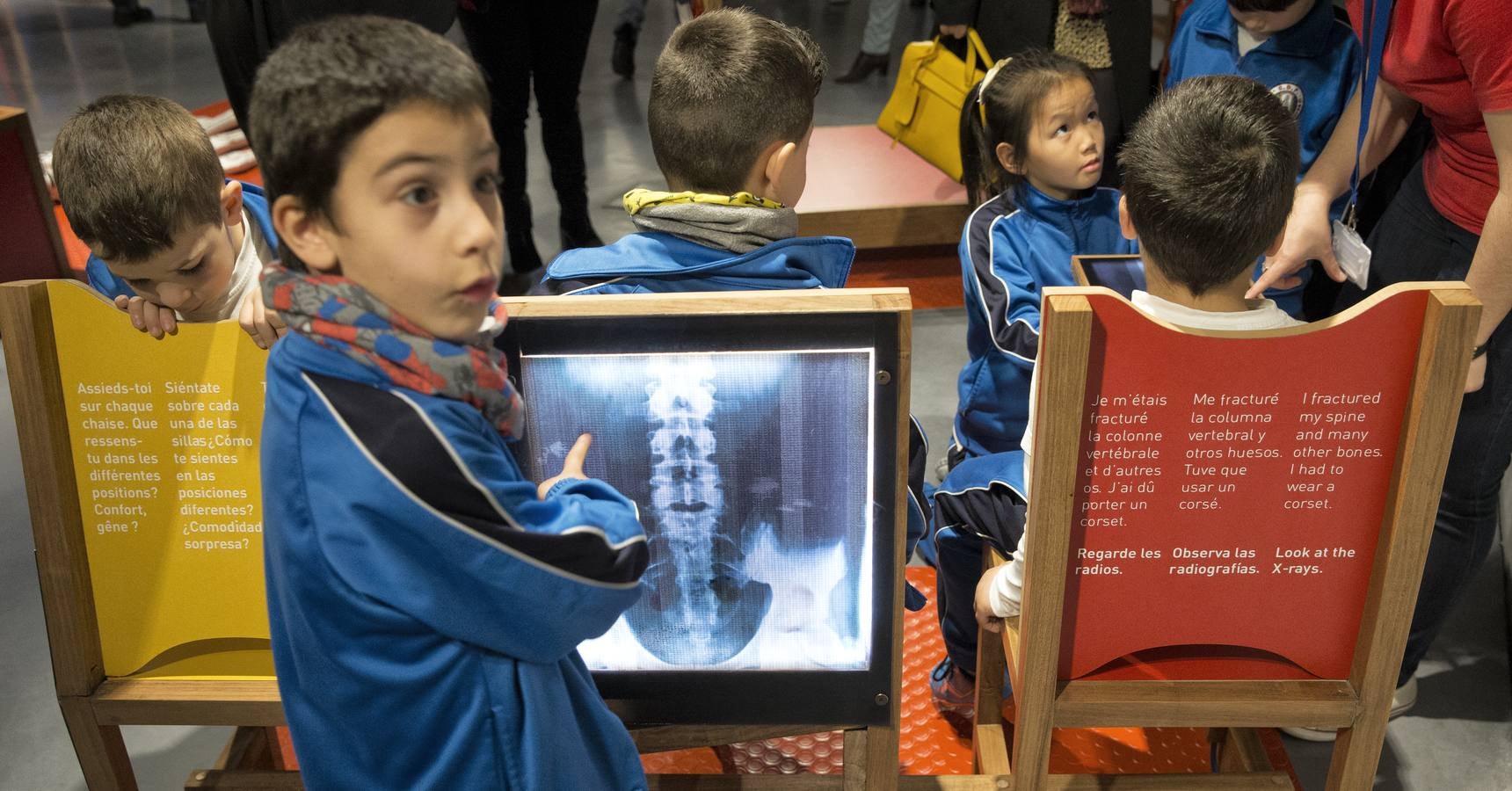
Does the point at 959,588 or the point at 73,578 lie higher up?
the point at 73,578

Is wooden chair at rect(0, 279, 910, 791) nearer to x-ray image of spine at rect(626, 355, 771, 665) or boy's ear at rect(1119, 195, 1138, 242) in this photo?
x-ray image of spine at rect(626, 355, 771, 665)

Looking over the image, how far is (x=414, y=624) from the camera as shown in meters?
1.08

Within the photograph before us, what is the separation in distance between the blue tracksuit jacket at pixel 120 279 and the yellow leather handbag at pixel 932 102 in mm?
2421

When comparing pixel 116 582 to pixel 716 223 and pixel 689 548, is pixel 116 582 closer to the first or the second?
pixel 689 548

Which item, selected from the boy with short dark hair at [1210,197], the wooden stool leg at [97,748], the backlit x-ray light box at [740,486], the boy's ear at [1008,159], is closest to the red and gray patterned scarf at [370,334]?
the backlit x-ray light box at [740,486]

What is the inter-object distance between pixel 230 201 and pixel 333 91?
0.82 meters

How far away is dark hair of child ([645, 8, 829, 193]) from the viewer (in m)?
1.62

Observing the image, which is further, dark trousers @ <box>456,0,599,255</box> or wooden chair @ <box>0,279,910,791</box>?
dark trousers @ <box>456,0,599,255</box>

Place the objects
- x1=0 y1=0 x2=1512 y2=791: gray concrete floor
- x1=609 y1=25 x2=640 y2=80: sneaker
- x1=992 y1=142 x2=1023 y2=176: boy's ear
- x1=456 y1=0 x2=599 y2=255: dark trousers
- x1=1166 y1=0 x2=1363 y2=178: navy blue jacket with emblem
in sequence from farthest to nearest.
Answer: x1=609 y1=25 x2=640 y2=80: sneaker < x1=456 y1=0 x2=599 y2=255: dark trousers < x1=1166 y1=0 x2=1363 y2=178: navy blue jacket with emblem < x1=992 y1=142 x2=1023 y2=176: boy's ear < x1=0 y1=0 x2=1512 y2=791: gray concrete floor

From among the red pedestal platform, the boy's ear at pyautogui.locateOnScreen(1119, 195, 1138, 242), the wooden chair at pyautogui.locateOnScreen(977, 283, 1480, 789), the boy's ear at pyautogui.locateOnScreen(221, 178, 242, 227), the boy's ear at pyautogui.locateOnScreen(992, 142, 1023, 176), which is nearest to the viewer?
the wooden chair at pyautogui.locateOnScreen(977, 283, 1480, 789)

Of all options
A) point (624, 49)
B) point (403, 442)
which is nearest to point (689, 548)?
point (403, 442)

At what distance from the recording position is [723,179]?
1659mm

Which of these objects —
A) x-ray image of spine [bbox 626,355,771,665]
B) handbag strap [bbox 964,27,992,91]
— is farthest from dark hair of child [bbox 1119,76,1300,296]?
handbag strap [bbox 964,27,992,91]

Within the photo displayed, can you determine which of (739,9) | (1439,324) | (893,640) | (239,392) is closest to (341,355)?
(239,392)
